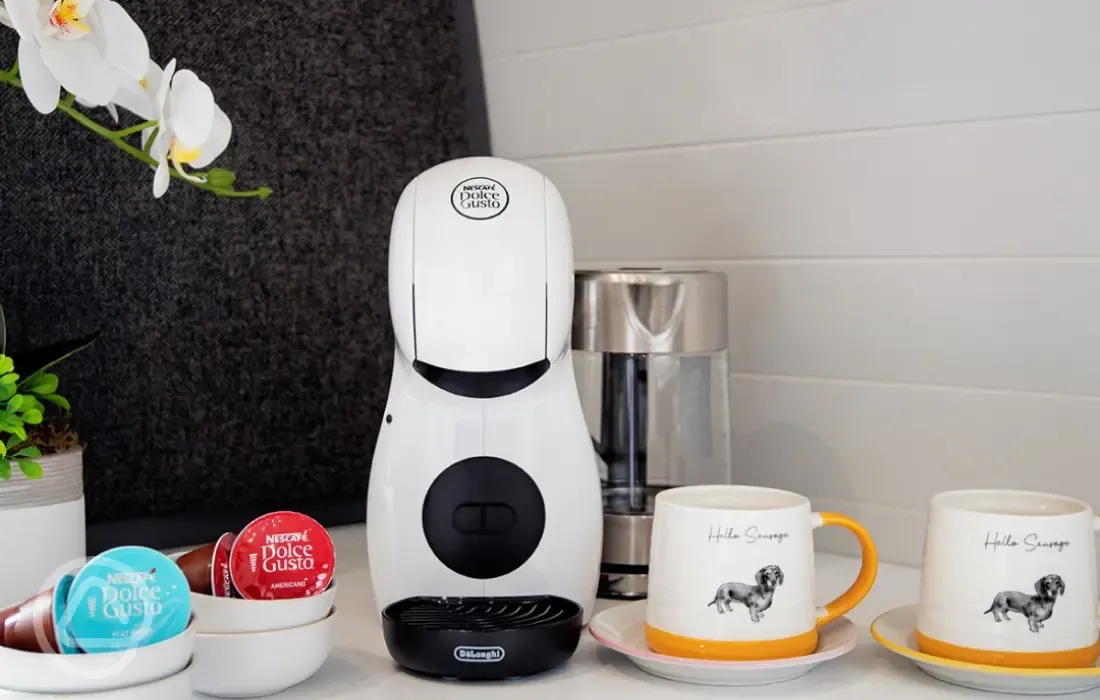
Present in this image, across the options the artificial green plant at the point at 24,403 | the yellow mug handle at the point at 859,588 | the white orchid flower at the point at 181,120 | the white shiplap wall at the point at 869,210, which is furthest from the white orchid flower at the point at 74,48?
the white shiplap wall at the point at 869,210

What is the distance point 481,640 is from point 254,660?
4.8 inches

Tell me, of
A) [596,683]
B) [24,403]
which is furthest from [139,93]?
[596,683]

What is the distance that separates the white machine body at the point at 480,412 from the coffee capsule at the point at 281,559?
0.10 m

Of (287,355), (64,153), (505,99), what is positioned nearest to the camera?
(64,153)

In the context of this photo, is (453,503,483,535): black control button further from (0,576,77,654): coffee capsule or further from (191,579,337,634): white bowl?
(0,576,77,654): coffee capsule

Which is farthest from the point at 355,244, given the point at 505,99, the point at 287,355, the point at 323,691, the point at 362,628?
the point at 323,691

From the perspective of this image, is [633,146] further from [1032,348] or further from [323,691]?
[323,691]

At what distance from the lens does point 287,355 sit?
1.09 meters

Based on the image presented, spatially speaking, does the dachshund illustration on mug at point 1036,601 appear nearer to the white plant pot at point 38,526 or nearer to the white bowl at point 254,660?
the white bowl at point 254,660

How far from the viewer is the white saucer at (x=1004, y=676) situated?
2.12ft

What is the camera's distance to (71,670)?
54 centimetres

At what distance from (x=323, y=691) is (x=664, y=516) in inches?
8.5

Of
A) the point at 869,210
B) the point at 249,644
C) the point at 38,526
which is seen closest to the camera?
the point at 249,644

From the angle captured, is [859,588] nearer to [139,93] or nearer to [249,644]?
[249,644]
